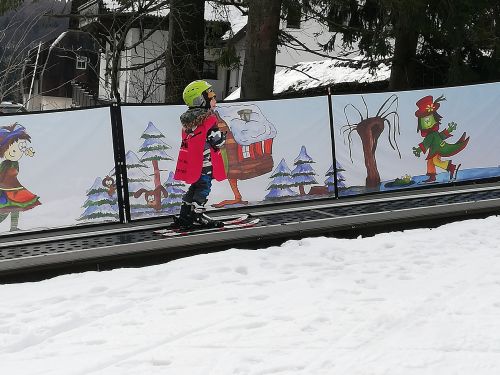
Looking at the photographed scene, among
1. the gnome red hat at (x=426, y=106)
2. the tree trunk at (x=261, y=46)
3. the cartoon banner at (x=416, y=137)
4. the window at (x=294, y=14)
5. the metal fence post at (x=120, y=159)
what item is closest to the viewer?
the metal fence post at (x=120, y=159)

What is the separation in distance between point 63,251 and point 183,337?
2918mm

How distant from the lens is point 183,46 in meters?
18.4

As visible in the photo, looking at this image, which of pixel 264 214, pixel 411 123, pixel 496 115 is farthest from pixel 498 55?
pixel 264 214

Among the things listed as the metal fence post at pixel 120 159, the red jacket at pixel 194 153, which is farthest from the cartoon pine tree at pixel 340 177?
the metal fence post at pixel 120 159

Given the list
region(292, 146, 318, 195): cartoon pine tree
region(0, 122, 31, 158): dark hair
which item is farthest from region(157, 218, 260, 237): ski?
region(0, 122, 31, 158): dark hair

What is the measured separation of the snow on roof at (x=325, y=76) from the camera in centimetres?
2564

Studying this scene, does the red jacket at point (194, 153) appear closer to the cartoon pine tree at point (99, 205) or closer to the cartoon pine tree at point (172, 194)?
the cartoon pine tree at point (172, 194)

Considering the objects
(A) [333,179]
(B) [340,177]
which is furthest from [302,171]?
(B) [340,177]

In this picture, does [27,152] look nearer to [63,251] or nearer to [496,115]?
[63,251]

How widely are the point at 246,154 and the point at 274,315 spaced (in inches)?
168

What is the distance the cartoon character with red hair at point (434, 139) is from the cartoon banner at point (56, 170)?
4650 millimetres

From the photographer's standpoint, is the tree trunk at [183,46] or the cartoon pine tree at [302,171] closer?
the cartoon pine tree at [302,171]

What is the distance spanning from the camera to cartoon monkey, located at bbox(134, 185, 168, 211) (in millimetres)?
9403

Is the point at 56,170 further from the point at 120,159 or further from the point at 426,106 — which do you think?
the point at 426,106
